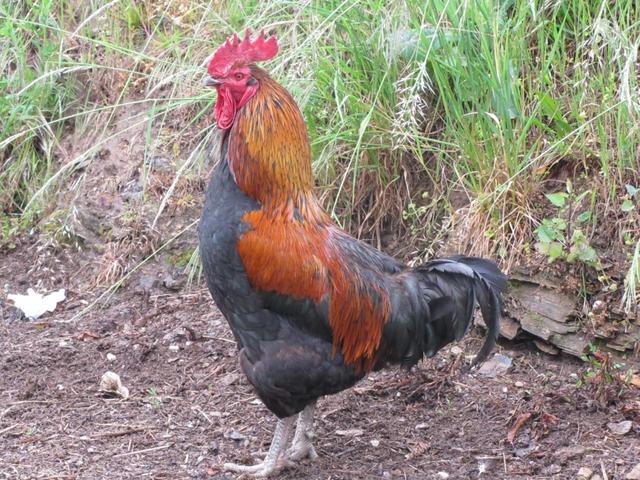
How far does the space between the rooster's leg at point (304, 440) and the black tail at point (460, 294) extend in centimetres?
69

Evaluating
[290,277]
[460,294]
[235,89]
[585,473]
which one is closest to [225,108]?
[235,89]

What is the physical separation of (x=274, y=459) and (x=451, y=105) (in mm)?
2131

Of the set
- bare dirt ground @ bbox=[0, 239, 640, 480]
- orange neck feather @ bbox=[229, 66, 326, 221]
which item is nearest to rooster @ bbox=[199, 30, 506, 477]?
orange neck feather @ bbox=[229, 66, 326, 221]

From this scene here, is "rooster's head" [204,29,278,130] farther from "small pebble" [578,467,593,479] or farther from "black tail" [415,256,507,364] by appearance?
"small pebble" [578,467,593,479]

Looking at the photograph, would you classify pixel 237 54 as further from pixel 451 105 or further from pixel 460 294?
pixel 451 105

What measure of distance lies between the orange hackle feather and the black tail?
21 cm

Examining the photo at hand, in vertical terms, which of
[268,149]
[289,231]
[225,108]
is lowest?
[289,231]

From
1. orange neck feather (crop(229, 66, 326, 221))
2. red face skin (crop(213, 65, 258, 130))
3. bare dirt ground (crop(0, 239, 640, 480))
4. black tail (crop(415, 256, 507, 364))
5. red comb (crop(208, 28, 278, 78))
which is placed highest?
red comb (crop(208, 28, 278, 78))

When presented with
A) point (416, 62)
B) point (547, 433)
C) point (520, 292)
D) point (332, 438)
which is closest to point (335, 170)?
point (416, 62)

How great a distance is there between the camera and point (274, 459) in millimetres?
3961

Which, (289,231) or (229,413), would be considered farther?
(229,413)

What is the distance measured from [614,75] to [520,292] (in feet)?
3.93

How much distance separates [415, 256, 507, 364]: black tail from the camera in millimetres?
3807

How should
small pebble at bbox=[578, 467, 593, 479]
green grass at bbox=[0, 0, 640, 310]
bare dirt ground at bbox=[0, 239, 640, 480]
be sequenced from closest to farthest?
small pebble at bbox=[578, 467, 593, 479], bare dirt ground at bbox=[0, 239, 640, 480], green grass at bbox=[0, 0, 640, 310]
